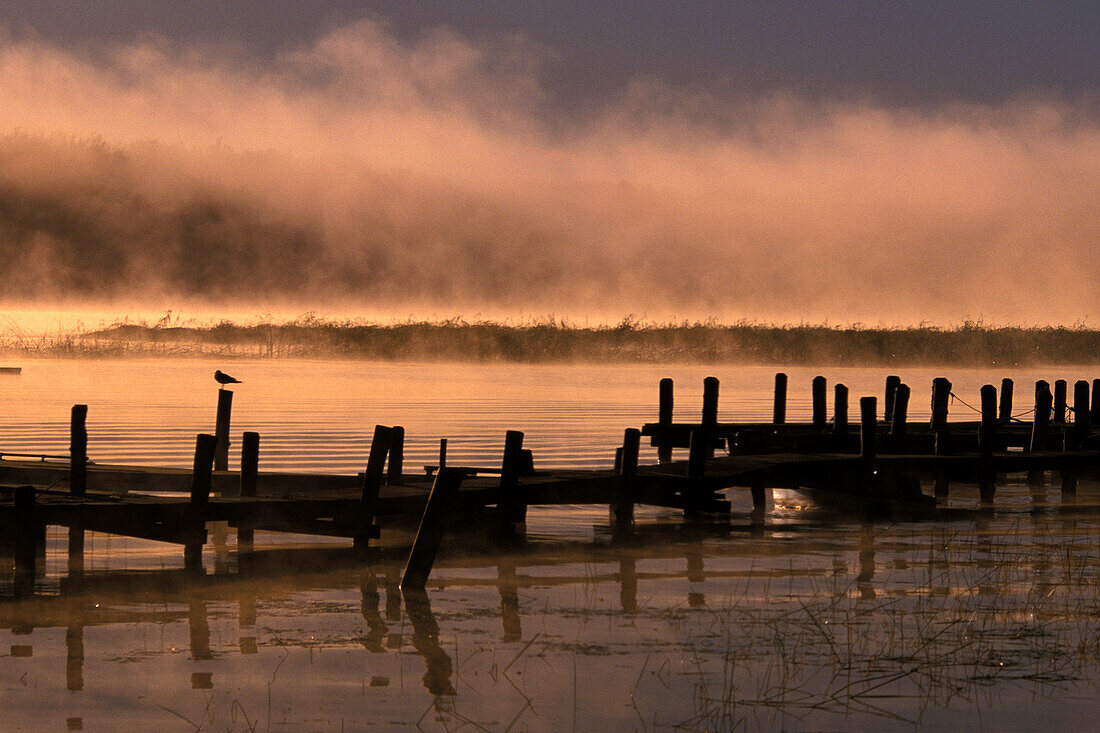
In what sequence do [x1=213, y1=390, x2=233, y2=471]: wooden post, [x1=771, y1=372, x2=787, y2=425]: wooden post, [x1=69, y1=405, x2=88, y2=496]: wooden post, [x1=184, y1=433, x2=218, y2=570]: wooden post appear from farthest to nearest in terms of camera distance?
[x1=771, y1=372, x2=787, y2=425]: wooden post
[x1=213, y1=390, x2=233, y2=471]: wooden post
[x1=69, y1=405, x2=88, y2=496]: wooden post
[x1=184, y1=433, x2=218, y2=570]: wooden post

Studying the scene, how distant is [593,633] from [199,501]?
6.26m

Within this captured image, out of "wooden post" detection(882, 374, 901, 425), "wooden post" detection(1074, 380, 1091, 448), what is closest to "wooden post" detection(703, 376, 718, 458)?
"wooden post" detection(882, 374, 901, 425)

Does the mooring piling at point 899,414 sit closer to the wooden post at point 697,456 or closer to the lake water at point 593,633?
the lake water at point 593,633

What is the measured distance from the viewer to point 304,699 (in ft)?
37.3

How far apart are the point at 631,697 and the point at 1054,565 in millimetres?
9164

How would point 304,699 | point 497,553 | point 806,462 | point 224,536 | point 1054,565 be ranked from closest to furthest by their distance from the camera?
point 304,699 < point 1054,565 < point 497,553 < point 224,536 < point 806,462

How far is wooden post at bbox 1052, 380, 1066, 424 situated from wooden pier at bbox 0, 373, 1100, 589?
3039mm

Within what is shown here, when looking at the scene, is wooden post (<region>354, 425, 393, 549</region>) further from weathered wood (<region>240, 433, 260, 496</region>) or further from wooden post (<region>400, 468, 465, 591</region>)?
weathered wood (<region>240, 433, 260, 496</region>)

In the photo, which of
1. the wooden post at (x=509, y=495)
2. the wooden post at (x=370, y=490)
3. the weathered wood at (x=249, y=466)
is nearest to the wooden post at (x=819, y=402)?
the wooden post at (x=509, y=495)

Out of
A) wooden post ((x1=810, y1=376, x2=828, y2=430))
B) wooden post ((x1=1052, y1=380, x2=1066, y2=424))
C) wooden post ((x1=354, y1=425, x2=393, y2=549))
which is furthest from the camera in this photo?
wooden post ((x1=810, y1=376, x2=828, y2=430))

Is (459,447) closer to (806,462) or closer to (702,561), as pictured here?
(806,462)

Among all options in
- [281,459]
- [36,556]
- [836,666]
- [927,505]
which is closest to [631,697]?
[836,666]

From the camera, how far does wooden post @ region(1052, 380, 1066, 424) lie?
3603 centimetres

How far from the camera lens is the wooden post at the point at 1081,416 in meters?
31.6
